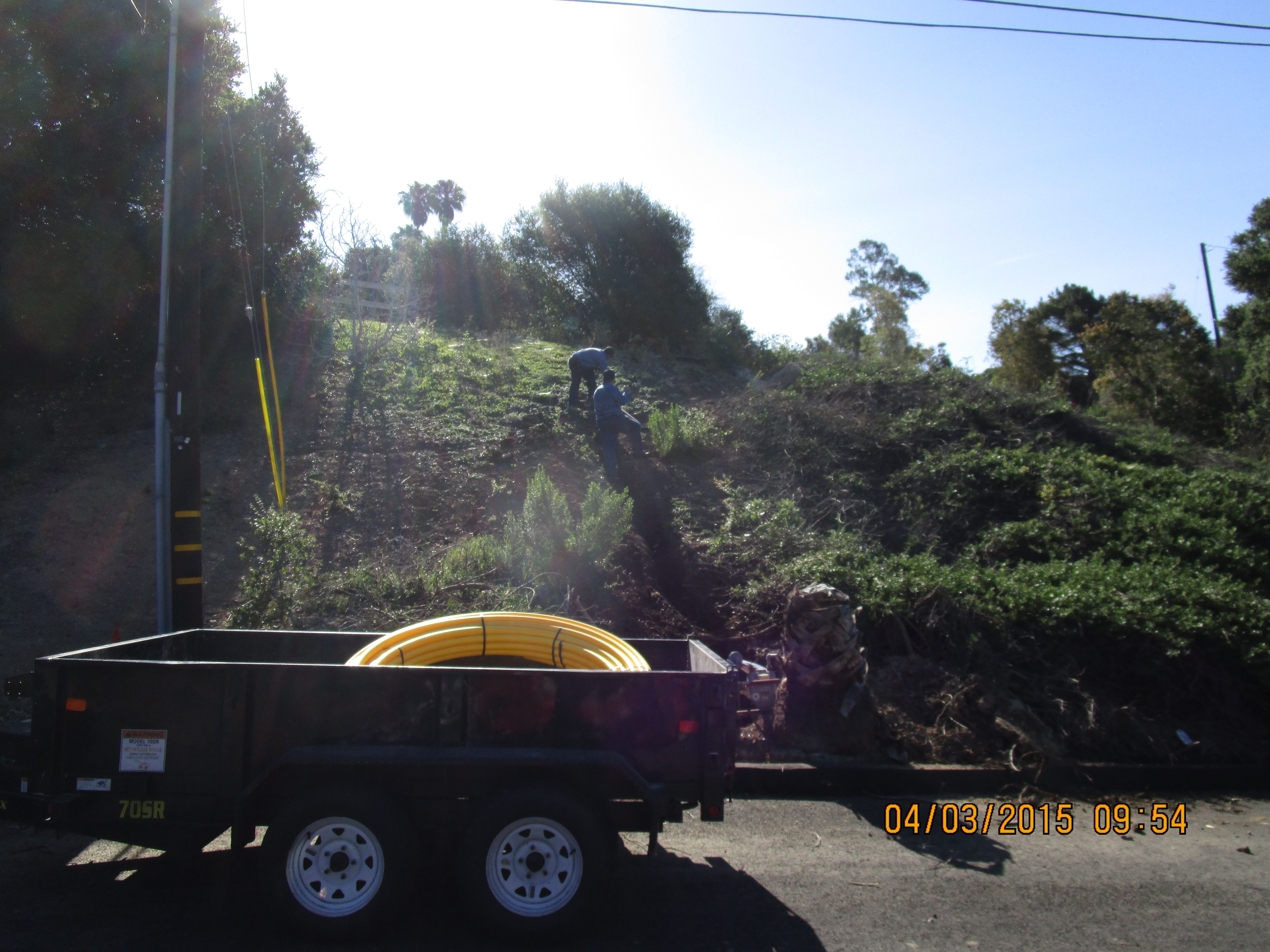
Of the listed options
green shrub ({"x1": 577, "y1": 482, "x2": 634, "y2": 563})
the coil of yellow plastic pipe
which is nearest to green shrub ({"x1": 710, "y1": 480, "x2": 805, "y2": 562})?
green shrub ({"x1": 577, "y1": 482, "x2": 634, "y2": 563})

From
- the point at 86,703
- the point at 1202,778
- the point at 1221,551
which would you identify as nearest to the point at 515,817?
the point at 86,703

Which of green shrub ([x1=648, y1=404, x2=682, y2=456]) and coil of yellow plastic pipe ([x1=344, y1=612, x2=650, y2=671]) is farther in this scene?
green shrub ([x1=648, y1=404, x2=682, y2=456])

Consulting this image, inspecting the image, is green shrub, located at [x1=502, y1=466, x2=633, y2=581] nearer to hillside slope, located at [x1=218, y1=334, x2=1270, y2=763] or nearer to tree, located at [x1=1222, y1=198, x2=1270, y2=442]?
hillside slope, located at [x1=218, y1=334, x2=1270, y2=763]

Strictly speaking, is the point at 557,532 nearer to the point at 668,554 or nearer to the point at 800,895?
the point at 668,554

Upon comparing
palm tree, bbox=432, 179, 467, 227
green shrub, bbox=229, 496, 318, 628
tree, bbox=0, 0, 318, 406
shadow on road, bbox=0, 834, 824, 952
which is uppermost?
palm tree, bbox=432, 179, 467, 227

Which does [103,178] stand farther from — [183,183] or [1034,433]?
[1034,433]

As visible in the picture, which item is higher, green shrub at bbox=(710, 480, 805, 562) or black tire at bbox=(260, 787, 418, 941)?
green shrub at bbox=(710, 480, 805, 562)

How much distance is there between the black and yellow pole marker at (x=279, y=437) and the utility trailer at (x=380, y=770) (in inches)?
239

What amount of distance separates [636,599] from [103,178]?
35.2ft

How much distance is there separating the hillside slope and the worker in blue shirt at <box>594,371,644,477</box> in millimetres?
337

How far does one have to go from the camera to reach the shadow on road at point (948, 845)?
4.99m

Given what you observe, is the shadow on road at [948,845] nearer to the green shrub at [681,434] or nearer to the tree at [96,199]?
the green shrub at [681,434]

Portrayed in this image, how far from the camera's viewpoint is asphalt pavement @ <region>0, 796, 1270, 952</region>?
153 inches

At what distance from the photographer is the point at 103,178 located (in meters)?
12.3
